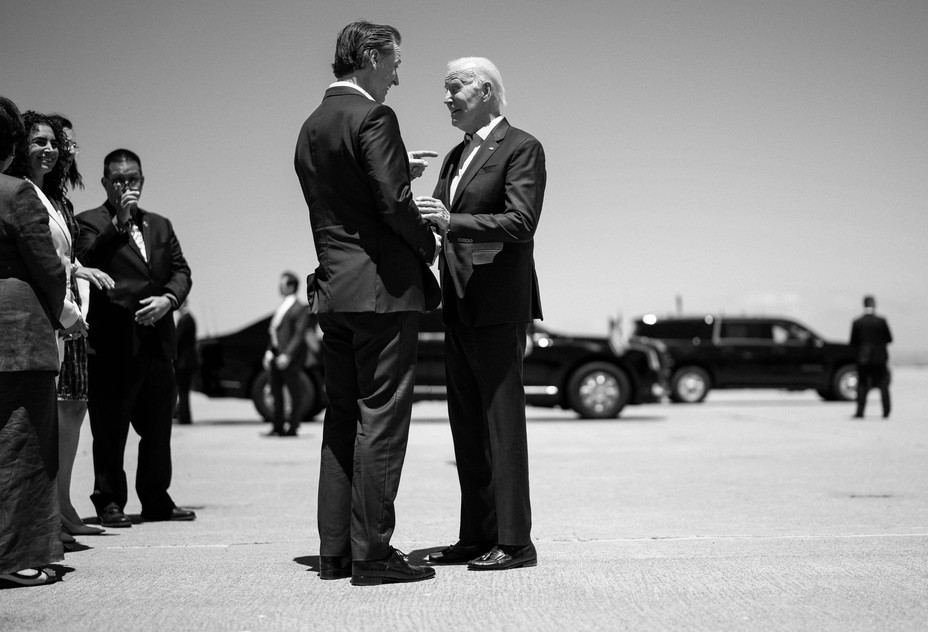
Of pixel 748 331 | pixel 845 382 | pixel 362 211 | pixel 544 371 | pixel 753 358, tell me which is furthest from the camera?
pixel 748 331

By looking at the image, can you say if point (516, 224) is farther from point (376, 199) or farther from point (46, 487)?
point (46, 487)

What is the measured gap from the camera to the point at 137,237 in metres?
6.38

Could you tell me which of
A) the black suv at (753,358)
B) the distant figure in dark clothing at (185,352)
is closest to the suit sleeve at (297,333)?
the distant figure in dark clothing at (185,352)

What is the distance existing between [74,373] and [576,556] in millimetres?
2790

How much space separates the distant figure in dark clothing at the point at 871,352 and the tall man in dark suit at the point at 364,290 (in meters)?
14.4

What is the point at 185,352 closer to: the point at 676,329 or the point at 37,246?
the point at 37,246

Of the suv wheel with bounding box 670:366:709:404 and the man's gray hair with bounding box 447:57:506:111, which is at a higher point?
the man's gray hair with bounding box 447:57:506:111

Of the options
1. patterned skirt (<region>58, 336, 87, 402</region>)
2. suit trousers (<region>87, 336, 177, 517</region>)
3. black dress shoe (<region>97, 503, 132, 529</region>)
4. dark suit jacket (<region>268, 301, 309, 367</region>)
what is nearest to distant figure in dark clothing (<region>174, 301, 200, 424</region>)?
dark suit jacket (<region>268, 301, 309, 367</region>)

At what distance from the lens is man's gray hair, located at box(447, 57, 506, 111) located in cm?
471

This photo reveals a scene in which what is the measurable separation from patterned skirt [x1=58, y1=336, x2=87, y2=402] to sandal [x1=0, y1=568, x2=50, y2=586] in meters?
1.68

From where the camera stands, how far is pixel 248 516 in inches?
261

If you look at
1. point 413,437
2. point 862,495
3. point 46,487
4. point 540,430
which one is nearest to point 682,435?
point 540,430

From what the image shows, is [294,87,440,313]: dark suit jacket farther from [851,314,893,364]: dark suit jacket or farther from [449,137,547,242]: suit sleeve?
[851,314,893,364]: dark suit jacket

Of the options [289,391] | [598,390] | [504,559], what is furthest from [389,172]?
[598,390]
